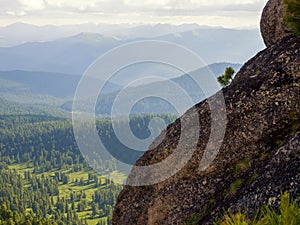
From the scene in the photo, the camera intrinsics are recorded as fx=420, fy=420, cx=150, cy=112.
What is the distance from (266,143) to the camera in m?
18.2

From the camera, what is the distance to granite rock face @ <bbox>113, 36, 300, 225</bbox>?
17594 millimetres

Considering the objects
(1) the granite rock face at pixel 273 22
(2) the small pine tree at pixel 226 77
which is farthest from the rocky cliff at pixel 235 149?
(1) the granite rock face at pixel 273 22

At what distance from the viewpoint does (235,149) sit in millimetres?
18953

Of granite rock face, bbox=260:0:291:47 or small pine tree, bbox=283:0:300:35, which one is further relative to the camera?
granite rock face, bbox=260:0:291:47

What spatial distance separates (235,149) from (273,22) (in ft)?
47.8

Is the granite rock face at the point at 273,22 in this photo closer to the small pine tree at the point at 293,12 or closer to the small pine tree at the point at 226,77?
the small pine tree at the point at 226,77

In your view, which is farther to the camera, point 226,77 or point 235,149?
point 226,77

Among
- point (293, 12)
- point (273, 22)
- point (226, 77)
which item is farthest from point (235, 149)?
point (273, 22)

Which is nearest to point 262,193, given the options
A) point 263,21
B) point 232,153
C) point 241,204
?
point 241,204

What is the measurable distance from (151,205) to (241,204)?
260 inches

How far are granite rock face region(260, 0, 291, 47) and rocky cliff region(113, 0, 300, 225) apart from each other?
7237 millimetres

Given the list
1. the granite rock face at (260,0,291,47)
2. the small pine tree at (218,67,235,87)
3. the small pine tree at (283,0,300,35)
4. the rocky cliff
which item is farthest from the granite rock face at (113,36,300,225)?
the granite rock face at (260,0,291,47)

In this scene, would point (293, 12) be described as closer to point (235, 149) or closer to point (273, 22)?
point (235, 149)

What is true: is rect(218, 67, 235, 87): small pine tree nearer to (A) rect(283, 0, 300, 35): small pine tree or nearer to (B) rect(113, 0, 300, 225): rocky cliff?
(B) rect(113, 0, 300, 225): rocky cliff
